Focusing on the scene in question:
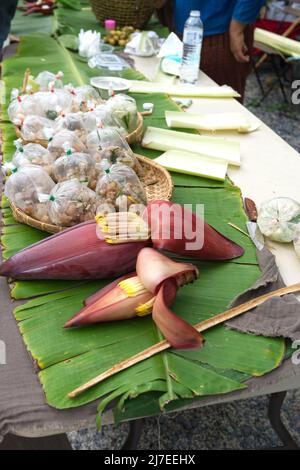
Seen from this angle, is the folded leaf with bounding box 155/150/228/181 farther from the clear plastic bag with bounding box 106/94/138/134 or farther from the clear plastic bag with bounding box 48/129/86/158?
the clear plastic bag with bounding box 48/129/86/158

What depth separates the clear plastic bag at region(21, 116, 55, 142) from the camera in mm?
1533

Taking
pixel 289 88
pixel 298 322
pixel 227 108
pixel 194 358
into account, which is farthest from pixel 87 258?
pixel 289 88

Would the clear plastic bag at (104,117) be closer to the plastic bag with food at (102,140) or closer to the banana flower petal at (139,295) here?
the plastic bag with food at (102,140)

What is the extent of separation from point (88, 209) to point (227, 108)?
124 centimetres

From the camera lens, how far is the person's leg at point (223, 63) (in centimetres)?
274

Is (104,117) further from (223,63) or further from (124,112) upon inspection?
(223,63)

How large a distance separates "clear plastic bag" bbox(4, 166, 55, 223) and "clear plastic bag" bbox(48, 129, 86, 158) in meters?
0.13

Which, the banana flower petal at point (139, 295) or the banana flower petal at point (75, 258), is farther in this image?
the banana flower petal at point (75, 258)

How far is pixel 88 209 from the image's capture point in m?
1.20

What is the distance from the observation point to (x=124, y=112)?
1.69 metres

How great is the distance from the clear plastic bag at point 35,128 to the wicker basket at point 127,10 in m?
1.66

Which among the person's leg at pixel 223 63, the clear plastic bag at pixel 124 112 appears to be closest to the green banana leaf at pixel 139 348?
the clear plastic bag at pixel 124 112

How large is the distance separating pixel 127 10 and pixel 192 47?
2.73ft
